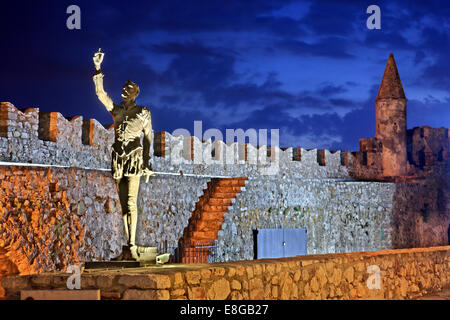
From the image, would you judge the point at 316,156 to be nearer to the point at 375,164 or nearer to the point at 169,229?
the point at 375,164

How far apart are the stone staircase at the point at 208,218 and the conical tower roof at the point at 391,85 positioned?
1050cm

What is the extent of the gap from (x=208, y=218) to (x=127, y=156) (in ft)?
32.2

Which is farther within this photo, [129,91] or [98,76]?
[129,91]

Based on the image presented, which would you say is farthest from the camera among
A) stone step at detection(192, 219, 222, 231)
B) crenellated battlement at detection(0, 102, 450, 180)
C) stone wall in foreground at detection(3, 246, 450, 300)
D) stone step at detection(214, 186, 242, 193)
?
stone step at detection(214, 186, 242, 193)

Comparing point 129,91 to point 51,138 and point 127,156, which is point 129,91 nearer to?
point 127,156

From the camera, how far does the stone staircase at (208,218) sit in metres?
16.8

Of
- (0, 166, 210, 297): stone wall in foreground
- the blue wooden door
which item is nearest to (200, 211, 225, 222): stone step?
(0, 166, 210, 297): stone wall in foreground

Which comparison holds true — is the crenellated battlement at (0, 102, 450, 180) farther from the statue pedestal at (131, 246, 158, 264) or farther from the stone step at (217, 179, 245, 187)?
the statue pedestal at (131, 246, 158, 264)

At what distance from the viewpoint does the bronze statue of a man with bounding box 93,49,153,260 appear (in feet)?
27.1

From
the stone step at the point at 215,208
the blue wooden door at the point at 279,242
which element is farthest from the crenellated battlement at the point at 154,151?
the blue wooden door at the point at 279,242

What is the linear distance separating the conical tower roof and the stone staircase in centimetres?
1050

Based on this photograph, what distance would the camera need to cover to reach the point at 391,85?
26.9 m

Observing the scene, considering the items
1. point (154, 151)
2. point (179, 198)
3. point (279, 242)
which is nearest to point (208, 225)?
point (179, 198)

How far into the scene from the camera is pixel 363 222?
23516mm
